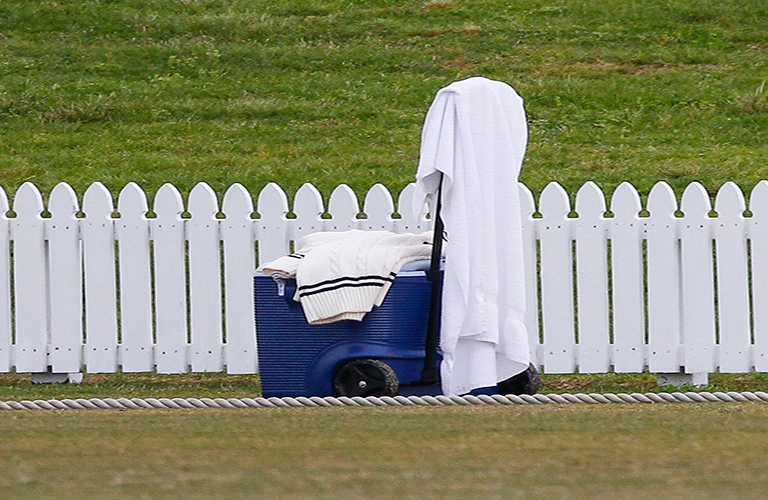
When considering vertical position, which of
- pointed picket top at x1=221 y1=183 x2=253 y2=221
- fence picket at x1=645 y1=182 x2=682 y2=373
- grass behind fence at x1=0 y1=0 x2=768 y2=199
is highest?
grass behind fence at x1=0 y1=0 x2=768 y2=199

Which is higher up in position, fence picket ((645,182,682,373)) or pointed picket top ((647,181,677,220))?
pointed picket top ((647,181,677,220))

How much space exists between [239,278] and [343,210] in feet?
2.42

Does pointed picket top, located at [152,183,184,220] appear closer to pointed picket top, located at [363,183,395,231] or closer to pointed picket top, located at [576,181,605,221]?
pointed picket top, located at [363,183,395,231]

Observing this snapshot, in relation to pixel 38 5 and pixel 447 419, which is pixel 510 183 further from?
pixel 38 5

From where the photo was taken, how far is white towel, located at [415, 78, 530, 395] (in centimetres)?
528

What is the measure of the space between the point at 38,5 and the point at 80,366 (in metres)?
11.1

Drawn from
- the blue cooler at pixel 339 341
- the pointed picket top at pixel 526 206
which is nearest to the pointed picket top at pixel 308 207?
the blue cooler at pixel 339 341

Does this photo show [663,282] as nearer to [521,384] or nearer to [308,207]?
[521,384]

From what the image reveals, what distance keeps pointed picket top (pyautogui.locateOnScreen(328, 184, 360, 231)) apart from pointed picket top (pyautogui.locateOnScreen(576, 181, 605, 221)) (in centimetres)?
128

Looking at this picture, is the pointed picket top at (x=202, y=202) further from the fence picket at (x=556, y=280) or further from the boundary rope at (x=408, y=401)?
the fence picket at (x=556, y=280)

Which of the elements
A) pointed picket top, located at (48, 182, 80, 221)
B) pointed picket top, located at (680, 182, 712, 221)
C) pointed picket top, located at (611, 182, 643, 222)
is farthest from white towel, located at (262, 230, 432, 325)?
pointed picket top, located at (680, 182, 712, 221)

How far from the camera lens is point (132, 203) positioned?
6.56 m

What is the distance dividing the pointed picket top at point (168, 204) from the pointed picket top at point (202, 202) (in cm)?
7

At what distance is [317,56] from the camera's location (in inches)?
567
